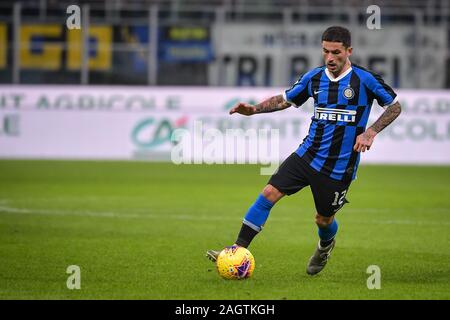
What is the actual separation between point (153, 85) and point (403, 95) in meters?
6.29

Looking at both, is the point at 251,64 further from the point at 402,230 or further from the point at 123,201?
the point at 402,230

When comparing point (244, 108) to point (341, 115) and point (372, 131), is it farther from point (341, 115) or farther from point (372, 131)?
point (372, 131)

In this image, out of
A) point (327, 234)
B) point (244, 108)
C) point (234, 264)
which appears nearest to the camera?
point (234, 264)

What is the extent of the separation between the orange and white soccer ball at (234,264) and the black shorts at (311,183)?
A: 2.16 ft

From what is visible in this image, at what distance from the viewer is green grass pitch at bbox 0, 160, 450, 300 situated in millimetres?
7562

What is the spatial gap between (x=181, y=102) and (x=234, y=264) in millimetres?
14746

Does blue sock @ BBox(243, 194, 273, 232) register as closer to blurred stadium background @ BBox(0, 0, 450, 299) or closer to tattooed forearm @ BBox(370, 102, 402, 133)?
tattooed forearm @ BBox(370, 102, 402, 133)

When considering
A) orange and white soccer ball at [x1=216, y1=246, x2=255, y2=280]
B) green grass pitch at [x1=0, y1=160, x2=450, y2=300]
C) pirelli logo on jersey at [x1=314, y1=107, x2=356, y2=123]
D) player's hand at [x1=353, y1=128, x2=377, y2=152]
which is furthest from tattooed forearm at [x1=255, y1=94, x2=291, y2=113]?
green grass pitch at [x1=0, y1=160, x2=450, y2=300]

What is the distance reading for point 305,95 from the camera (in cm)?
827

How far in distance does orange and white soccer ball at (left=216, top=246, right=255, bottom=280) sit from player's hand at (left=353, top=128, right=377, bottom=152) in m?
1.30

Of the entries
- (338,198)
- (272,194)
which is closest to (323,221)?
(338,198)

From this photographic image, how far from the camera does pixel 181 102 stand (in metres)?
22.3
